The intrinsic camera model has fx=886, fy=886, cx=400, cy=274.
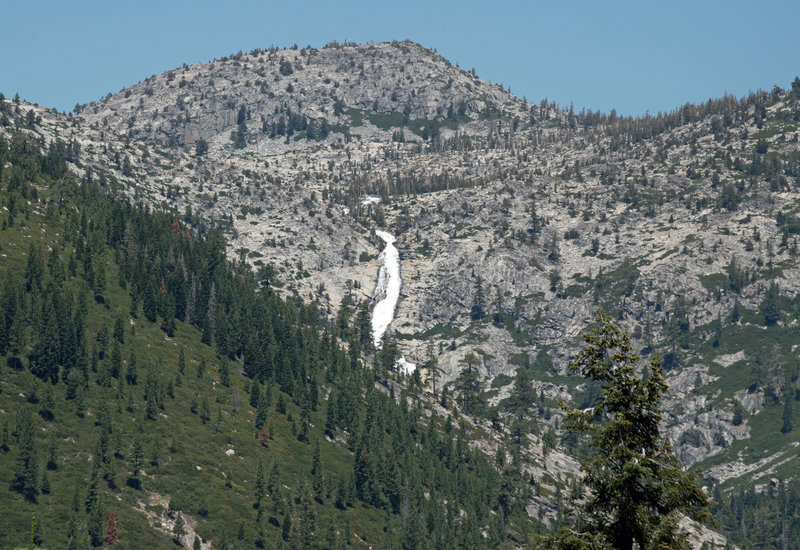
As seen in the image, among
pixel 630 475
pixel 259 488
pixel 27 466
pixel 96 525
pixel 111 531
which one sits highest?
pixel 630 475

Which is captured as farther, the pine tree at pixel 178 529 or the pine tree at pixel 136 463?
the pine tree at pixel 136 463

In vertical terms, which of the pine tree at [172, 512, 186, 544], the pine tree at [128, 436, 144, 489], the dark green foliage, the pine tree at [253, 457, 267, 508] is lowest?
the pine tree at [172, 512, 186, 544]

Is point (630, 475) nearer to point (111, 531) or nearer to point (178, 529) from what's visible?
point (111, 531)

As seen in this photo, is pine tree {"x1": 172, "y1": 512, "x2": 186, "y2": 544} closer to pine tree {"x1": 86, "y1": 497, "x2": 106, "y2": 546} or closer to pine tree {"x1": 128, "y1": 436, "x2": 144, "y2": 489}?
pine tree {"x1": 128, "y1": 436, "x2": 144, "y2": 489}

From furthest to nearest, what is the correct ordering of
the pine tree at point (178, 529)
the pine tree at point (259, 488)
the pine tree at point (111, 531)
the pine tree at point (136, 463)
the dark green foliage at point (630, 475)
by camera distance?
1. the pine tree at point (259, 488)
2. the pine tree at point (136, 463)
3. the pine tree at point (178, 529)
4. the pine tree at point (111, 531)
5. the dark green foliage at point (630, 475)

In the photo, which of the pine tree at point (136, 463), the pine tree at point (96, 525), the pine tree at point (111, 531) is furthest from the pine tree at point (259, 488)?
the pine tree at point (96, 525)

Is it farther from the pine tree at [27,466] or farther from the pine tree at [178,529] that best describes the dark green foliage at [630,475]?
the pine tree at [178,529]

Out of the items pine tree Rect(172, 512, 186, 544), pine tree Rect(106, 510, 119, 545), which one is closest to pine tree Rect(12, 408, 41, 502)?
pine tree Rect(106, 510, 119, 545)

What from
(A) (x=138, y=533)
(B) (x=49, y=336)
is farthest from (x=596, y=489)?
(B) (x=49, y=336)

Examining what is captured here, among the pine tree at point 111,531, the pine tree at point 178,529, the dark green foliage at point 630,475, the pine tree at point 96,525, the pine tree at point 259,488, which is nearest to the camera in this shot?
the dark green foliage at point 630,475

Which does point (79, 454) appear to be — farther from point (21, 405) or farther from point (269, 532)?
point (269, 532)

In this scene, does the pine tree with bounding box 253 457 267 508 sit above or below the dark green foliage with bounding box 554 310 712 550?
below

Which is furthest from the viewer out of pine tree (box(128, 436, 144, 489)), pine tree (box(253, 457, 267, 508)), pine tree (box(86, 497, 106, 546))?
pine tree (box(253, 457, 267, 508))

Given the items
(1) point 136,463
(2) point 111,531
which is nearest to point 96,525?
(2) point 111,531
